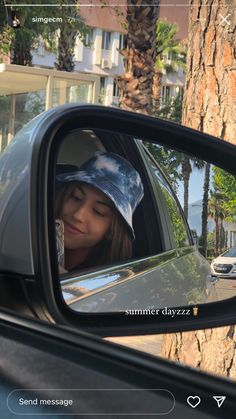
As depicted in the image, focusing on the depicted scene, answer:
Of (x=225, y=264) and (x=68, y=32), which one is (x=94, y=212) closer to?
(x=225, y=264)

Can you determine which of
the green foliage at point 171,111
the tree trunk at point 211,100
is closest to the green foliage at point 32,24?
the green foliage at point 171,111

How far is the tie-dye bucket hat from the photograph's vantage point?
139 centimetres

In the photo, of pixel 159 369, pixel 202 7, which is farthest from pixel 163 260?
pixel 202 7

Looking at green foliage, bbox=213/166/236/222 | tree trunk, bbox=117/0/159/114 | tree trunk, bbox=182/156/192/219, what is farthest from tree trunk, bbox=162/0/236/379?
tree trunk, bbox=117/0/159/114

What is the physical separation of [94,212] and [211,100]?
5.10 ft

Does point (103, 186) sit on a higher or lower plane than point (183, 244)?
higher

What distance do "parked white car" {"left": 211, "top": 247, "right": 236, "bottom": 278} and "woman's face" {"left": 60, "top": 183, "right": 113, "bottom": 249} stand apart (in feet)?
1.57

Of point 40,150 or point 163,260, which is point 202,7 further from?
point 40,150

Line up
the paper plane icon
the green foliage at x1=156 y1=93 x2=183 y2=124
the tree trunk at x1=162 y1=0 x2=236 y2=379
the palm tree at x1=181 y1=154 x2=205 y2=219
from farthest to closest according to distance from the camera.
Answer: the green foliage at x1=156 y1=93 x2=183 y2=124 < the tree trunk at x1=162 y1=0 x2=236 y2=379 < the palm tree at x1=181 y1=154 x2=205 y2=219 < the paper plane icon

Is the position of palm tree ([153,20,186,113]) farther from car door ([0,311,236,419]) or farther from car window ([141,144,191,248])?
car door ([0,311,236,419])

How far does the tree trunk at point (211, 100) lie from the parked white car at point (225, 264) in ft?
2.87

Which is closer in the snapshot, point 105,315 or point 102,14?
point 105,315

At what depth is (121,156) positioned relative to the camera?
1564mm

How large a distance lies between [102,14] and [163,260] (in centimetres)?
1477
